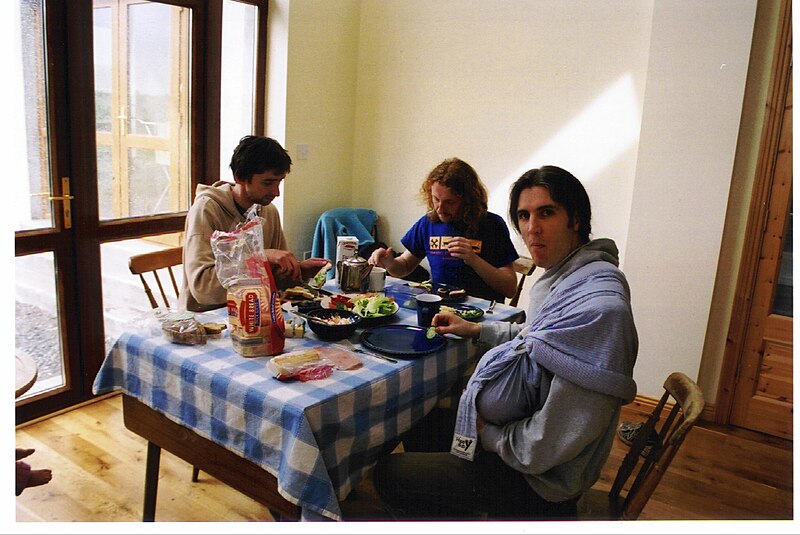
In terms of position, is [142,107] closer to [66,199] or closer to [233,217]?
[66,199]

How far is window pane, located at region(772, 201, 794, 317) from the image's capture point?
2533mm

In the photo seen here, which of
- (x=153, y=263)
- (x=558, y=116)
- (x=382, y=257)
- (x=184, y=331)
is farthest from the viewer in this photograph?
(x=558, y=116)

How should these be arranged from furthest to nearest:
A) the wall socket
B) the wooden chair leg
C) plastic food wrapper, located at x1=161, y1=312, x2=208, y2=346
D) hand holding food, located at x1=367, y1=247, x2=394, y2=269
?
the wall socket → hand holding food, located at x1=367, y1=247, x2=394, y2=269 → the wooden chair leg → plastic food wrapper, located at x1=161, y1=312, x2=208, y2=346

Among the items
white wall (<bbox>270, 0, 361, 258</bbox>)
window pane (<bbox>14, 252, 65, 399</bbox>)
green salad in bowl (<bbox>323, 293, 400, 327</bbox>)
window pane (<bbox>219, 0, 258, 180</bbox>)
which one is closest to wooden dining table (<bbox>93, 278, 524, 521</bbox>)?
green salad in bowl (<bbox>323, 293, 400, 327</bbox>)

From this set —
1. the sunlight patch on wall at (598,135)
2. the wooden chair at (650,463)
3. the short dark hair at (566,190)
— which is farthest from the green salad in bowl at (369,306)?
the sunlight patch on wall at (598,135)

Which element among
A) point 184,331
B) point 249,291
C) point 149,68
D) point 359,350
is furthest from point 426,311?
point 149,68

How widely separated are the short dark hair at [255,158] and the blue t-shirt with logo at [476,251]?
70 cm

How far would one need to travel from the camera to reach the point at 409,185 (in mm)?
3584

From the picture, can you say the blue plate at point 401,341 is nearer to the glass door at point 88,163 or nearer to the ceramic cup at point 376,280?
the ceramic cup at point 376,280

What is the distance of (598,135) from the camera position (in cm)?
293

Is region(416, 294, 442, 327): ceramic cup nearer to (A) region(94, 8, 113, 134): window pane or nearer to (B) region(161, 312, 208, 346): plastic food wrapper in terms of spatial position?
(B) region(161, 312, 208, 346): plastic food wrapper

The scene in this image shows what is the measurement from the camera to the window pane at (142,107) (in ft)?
8.43

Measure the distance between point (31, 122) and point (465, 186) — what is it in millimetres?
1645

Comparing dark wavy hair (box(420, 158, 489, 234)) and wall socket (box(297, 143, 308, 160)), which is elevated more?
wall socket (box(297, 143, 308, 160))
